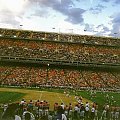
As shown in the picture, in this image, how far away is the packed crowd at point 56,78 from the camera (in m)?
73.4

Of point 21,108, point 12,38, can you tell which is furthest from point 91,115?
point 12,38

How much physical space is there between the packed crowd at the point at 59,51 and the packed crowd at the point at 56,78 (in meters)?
4.94

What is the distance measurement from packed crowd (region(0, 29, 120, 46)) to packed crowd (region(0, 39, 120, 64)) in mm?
2023

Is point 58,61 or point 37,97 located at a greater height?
point 58,61

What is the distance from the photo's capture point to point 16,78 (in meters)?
74.6

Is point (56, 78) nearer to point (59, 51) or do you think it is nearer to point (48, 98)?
point (59, 51)

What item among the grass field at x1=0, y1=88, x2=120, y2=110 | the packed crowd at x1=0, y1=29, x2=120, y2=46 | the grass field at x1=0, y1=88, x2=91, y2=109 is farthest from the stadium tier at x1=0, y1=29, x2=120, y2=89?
the grass field at x1=0, y1=88, x2=91, y2=109

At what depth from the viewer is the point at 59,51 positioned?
93312 millimetres

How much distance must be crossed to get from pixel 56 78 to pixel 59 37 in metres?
25.3

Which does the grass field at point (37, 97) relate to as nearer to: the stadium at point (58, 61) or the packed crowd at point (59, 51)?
the stadium at point (58, 61)

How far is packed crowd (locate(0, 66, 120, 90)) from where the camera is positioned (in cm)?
7338

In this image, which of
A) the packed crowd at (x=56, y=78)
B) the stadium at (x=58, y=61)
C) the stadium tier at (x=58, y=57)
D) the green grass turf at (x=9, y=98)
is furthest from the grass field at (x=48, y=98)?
the stadium tier at (x=58, y=57)

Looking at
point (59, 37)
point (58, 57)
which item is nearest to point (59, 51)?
point (58, 57)

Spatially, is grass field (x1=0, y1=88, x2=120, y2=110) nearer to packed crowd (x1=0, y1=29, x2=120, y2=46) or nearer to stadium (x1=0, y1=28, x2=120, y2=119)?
stadium (x1=0, y1=28, x2=120, y2=119)
